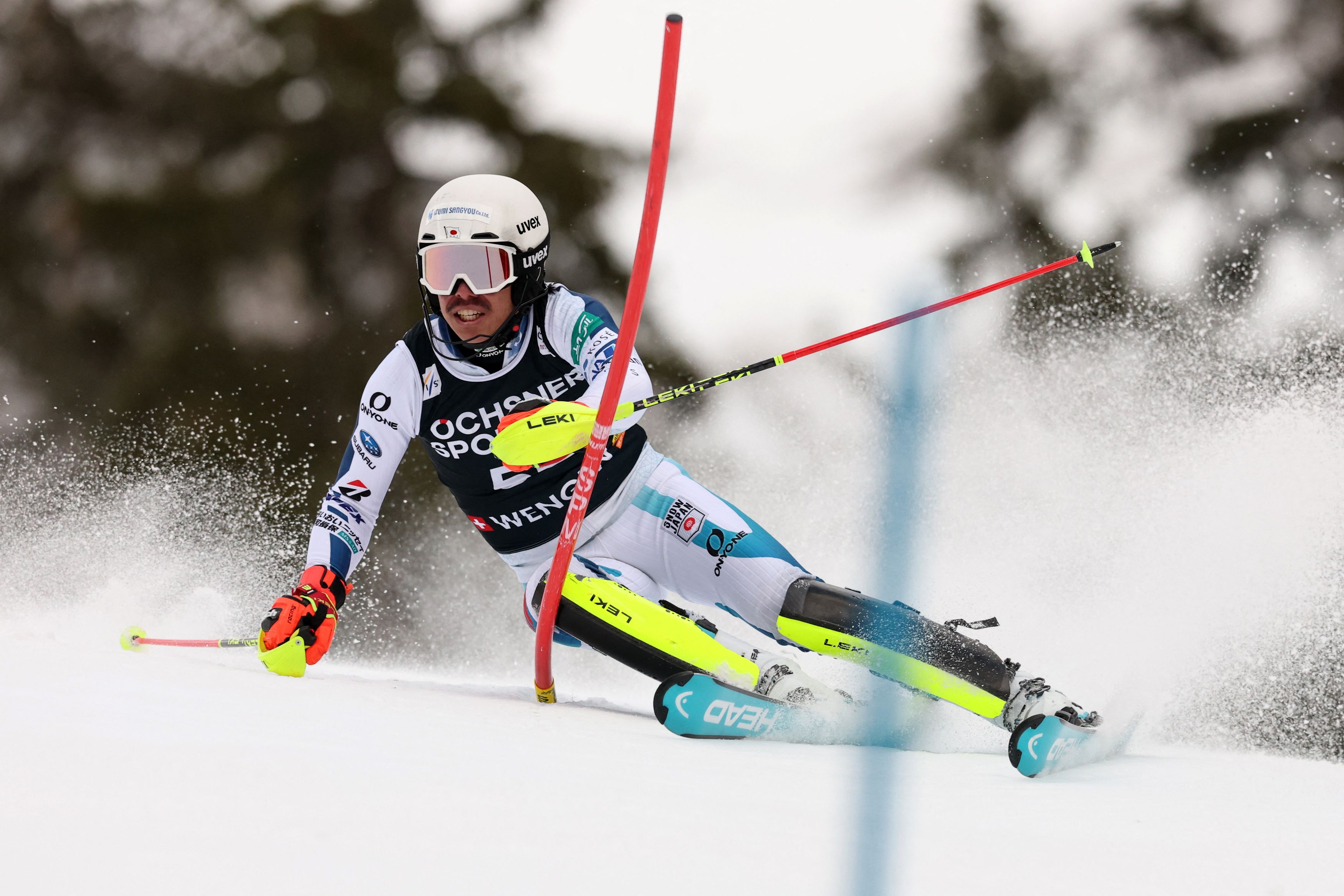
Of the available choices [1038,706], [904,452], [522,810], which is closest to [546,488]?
[1038,706]

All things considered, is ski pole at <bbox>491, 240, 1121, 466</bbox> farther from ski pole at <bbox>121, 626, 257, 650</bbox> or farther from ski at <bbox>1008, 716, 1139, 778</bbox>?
ski pole at <bbox>121, 626, 257, 650</bbox>

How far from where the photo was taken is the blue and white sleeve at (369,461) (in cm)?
290

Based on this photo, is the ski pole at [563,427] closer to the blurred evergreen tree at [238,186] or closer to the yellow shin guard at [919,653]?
the yellow shin guard at [919,653]

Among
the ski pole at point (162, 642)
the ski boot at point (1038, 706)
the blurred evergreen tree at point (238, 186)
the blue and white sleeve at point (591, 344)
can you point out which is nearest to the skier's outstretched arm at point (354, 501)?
the ski pole at point (162, 642)

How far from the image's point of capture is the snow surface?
52.9 inches

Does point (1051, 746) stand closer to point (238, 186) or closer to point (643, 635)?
point (643, 635)

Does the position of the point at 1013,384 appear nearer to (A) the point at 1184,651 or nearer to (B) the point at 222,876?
(A) the point at 1184,651

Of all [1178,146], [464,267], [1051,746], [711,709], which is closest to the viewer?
[1051,746]

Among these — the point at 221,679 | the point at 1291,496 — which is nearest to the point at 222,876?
the point at 221,679

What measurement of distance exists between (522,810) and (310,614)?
146 cm

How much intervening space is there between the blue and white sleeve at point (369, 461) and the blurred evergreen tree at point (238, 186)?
Answer: 7.52 m

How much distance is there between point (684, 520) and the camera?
115 inches

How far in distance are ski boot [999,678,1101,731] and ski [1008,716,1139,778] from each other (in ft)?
0.07

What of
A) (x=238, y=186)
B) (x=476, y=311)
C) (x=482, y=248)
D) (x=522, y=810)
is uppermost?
(x=238, y=186)
